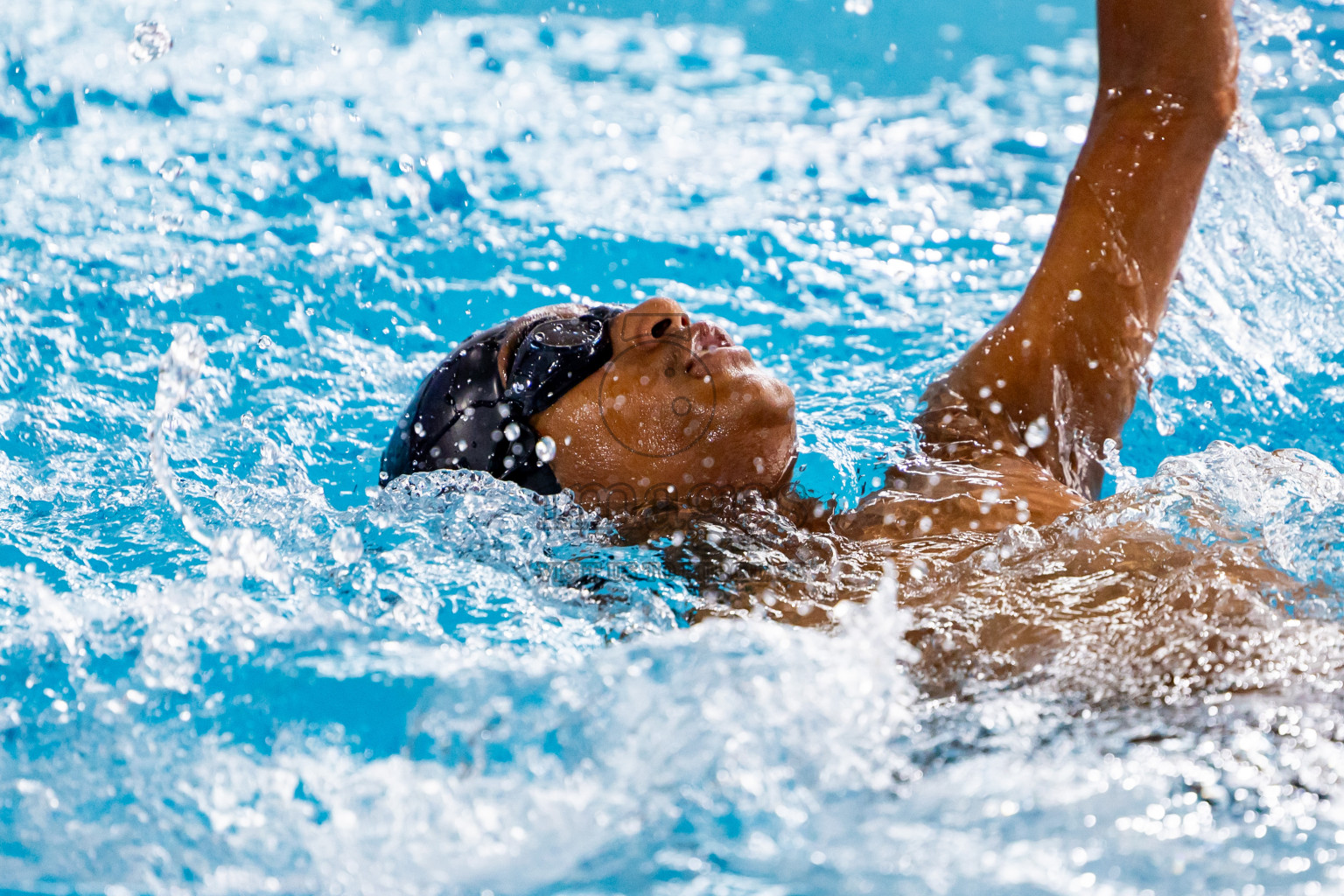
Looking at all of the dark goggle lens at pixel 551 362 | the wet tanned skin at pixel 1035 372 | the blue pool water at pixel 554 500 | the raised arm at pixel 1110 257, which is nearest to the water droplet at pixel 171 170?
the blue pool water at pixel 554 500

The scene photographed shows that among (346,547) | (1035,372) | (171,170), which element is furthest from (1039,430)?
(171,170)

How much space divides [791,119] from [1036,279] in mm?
3357

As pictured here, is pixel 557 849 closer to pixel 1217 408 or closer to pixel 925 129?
pixel 1217 408

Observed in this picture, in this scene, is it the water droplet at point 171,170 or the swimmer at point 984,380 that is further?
the water droplet at point 171,170

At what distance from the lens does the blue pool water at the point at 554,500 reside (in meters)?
1.48

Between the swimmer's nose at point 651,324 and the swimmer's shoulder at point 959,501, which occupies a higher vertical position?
the swimmer's nose at point 651,324

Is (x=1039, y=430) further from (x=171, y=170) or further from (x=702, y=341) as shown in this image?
(x=171, y=170)

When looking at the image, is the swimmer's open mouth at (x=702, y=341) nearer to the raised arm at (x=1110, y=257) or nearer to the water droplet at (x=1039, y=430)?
the raised arm at (x=1110, y=257)

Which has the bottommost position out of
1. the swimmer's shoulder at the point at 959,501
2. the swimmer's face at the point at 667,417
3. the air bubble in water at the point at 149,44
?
the swimmer's shoulder at the point at 959,501

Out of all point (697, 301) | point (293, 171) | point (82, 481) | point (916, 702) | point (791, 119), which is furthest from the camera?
point (791, 119)

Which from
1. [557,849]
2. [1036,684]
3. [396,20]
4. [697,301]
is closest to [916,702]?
[1036,684]

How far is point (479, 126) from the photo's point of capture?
516 centimetres

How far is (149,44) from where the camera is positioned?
5.79 meters

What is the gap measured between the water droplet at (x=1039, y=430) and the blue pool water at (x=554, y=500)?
20cm
